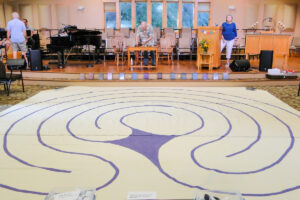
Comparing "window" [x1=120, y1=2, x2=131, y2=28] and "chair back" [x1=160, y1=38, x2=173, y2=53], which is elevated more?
"window" [x1=120, y1=2, x2=131, y2=28]

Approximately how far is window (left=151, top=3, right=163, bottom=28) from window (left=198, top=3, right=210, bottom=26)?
5.57ft

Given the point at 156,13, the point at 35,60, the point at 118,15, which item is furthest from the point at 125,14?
the point at 35,60

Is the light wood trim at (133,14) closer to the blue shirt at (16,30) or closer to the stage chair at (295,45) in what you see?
the blue shirt at (16,30)

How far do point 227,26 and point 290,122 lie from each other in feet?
11.9

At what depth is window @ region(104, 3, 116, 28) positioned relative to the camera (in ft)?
40.5

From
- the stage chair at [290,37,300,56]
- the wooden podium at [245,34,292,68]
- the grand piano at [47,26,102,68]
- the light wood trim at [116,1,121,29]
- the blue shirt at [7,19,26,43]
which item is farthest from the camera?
the light wood trim at [116,1,121,29]

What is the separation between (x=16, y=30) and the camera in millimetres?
6453

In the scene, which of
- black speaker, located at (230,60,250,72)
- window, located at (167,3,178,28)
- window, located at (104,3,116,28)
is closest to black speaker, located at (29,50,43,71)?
Result: black speaker, located at (230,60,250,72)

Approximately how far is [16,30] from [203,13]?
27.3ft

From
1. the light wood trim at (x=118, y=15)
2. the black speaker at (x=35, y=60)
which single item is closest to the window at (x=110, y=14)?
the light wood trim at (x=118, y=15)

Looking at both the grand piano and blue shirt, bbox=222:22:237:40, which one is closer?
blue shirt, bbox=222:22:237:40

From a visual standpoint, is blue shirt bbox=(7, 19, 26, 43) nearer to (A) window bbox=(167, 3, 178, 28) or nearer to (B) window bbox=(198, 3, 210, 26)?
(A) window bbox=(167, 3, 178, 28)

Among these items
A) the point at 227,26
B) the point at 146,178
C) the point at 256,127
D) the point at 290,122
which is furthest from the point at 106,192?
the point at 227,26

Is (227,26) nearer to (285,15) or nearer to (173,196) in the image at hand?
(173,196)
